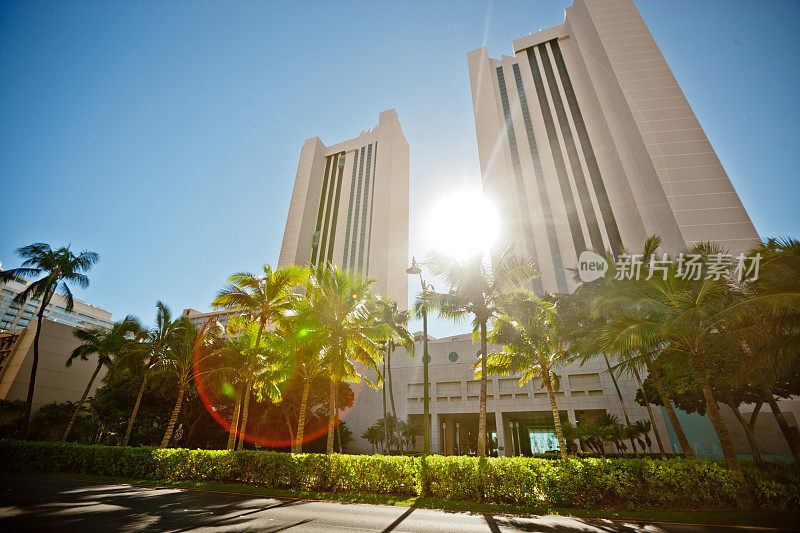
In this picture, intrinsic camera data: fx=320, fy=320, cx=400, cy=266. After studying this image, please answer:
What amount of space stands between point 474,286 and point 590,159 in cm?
4294

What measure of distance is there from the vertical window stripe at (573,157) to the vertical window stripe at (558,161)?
3.42ft

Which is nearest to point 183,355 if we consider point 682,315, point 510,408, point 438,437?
point 682,315

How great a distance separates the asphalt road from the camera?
761cm

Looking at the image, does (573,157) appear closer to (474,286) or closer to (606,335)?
(474,286)

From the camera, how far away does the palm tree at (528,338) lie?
1536cm

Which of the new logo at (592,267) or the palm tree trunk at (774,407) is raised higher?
the new logo at (592,267)

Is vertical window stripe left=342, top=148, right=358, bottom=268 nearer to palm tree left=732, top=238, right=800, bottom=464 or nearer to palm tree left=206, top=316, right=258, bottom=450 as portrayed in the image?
palm tree left=206, top=316, right=258, bottom=450

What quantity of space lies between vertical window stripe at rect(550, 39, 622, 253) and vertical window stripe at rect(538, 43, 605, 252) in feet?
3.38

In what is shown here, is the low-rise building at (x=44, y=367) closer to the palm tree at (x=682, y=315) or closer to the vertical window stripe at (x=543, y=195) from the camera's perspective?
the palm tree at (x=682, y=315)

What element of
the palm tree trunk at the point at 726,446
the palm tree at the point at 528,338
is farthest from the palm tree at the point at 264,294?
the palm tree trunk at the point at 726,446

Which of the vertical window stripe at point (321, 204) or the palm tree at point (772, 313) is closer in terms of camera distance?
the palm tree at point (772, 313)

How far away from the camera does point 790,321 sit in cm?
1065

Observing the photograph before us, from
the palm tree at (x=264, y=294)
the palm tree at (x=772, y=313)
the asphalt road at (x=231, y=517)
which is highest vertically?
the palm tree at (x=264, y=294)

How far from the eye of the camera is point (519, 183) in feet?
163
